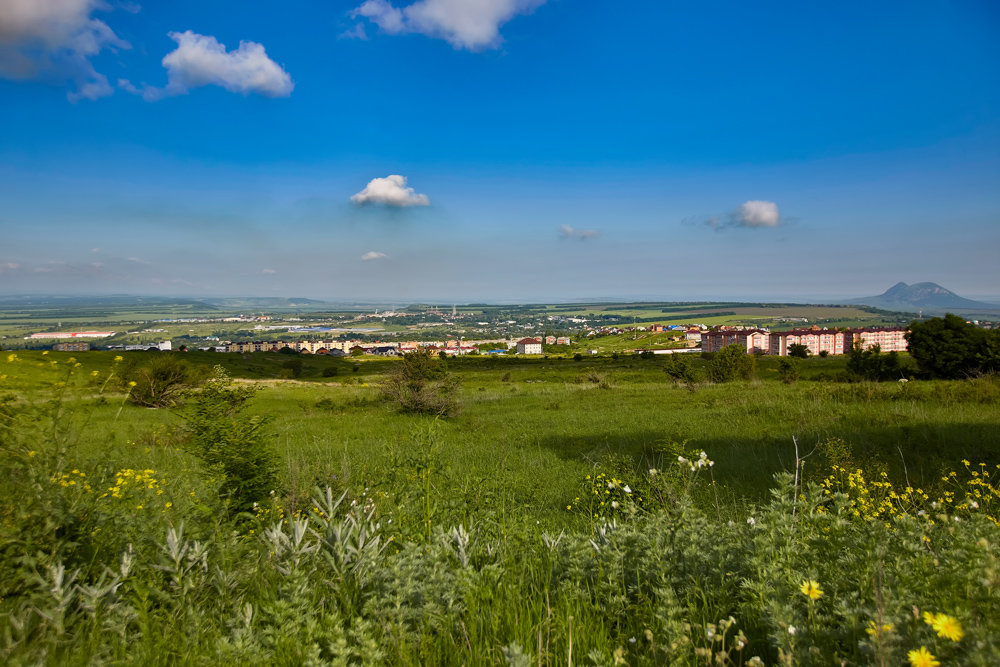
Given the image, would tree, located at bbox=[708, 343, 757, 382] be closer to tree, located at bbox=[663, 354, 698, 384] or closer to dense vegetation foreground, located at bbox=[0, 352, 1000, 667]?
tree, located at bbox=[663, 354, 698, 384]

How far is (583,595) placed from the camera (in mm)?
2258

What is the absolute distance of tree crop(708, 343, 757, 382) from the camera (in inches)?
1214

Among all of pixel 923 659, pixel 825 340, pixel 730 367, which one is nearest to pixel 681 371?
pixel 730 367

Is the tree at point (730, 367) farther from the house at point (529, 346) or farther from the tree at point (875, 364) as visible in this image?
the house at point (529, 346)

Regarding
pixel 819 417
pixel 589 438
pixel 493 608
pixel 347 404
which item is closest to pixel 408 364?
pixel 347 404

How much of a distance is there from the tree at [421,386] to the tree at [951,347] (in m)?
33.3

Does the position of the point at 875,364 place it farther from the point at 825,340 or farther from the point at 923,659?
the point at 825,340

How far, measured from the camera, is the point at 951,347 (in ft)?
111

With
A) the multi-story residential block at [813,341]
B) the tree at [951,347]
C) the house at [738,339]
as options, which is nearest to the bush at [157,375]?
the tree at [951,347]

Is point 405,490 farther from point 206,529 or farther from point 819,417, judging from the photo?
point 819,417

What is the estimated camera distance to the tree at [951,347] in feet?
106

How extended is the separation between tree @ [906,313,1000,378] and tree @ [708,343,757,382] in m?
13.5

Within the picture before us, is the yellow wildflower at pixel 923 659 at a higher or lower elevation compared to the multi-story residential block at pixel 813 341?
higher

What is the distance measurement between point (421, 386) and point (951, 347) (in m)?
36.9
